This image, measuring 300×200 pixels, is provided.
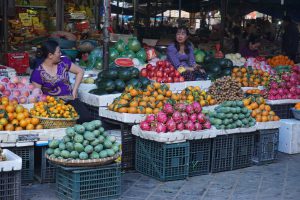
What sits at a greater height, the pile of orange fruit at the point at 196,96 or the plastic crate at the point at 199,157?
the pile of orange fruit at the point at 196,96

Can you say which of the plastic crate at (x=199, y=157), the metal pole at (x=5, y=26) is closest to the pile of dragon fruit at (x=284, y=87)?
the plastic crate at (x=199, y=157)

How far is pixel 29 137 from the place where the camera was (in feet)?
20.1

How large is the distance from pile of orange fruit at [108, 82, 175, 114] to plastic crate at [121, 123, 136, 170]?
0.23 metres

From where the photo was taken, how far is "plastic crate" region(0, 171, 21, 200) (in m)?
5.27

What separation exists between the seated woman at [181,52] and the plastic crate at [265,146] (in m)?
1.76

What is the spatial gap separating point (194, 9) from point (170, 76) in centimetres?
699

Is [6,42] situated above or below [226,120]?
above

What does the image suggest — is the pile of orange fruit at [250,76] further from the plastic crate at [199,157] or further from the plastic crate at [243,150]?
the plastic crate at [199,157]

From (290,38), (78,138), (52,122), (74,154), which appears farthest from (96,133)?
(290,38)

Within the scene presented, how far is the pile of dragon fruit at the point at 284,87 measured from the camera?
8562mm

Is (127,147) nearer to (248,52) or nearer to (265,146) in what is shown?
(265,146)

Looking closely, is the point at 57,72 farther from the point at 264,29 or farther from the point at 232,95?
the point at 264,29

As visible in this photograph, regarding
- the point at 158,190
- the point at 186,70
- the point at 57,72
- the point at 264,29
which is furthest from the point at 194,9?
the point at 158,190

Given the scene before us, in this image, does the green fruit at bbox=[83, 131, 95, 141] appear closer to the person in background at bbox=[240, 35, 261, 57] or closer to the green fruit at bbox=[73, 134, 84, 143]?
the green fruit at bbox=[73, 134, 84, 143]
